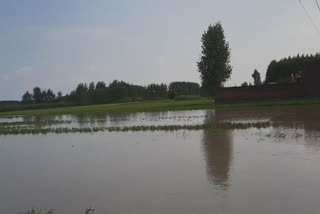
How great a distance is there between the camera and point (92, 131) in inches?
1042

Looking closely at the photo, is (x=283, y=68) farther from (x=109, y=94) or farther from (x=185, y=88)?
(x=185, y=88)

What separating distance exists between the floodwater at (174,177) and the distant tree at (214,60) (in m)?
42.6

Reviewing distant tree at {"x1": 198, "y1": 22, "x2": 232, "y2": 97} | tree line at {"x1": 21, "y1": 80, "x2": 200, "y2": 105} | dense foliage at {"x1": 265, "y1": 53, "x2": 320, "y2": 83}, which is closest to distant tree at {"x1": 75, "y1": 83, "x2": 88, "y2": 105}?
tree line at {"x1": 21, "y1": 80, "x2": 200, "y2": 105}

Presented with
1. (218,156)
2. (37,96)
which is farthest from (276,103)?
(37,96)

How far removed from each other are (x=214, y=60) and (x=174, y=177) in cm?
5134

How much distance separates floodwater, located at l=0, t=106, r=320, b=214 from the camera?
7965 millimetres

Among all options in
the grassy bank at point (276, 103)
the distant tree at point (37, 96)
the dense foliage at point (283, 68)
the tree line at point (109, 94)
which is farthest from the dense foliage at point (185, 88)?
the grassy bank at point (276, 103)

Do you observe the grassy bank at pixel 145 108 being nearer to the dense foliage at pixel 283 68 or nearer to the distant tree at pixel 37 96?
the dense foliage at pixel 283 68

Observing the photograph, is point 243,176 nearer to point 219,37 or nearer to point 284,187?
point 284,187

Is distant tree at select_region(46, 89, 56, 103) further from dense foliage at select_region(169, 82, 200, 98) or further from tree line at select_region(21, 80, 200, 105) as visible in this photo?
dense foliage at select_region(169, 82, 200, 98)

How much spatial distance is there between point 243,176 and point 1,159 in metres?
10.3

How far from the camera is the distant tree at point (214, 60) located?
6034 centimetres

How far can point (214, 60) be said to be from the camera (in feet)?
199

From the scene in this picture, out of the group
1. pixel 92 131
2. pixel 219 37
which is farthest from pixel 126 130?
pixel 219 37
